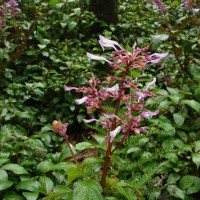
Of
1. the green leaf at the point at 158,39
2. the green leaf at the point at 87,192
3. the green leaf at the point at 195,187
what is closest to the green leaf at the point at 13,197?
the green leaf at the point at 87,192

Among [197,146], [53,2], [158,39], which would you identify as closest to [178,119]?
[197,146]

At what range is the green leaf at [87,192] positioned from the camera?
57.5 inches

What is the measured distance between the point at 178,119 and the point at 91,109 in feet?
4.01

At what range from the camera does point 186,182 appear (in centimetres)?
221

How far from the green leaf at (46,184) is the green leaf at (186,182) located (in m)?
0.81

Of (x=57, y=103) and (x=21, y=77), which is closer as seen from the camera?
(x=57, y=103)

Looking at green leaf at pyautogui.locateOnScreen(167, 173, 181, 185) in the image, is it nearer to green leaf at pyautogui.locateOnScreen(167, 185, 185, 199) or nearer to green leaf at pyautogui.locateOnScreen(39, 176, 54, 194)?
green leaf at pyautogui.locateOnScreen(167, 185, 185, 199)

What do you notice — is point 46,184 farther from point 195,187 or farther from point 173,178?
point 195,187

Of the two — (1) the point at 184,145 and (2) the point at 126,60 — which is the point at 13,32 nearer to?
A: (1) the point at 184,145

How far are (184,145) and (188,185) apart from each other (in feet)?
0.99

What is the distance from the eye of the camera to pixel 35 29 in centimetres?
Answer: 459

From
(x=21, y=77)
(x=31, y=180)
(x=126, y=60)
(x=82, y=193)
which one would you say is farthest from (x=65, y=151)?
(x=21, y=77)

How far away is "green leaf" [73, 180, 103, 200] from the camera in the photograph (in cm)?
146

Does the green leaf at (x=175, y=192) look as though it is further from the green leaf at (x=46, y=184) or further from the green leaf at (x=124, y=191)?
the green leaf at (x=46, y=184)
